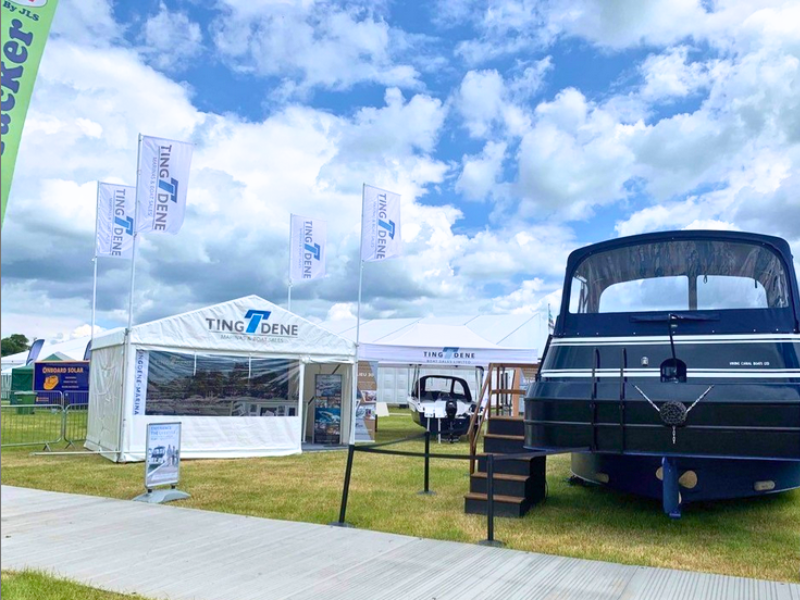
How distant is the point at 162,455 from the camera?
9.30 meters

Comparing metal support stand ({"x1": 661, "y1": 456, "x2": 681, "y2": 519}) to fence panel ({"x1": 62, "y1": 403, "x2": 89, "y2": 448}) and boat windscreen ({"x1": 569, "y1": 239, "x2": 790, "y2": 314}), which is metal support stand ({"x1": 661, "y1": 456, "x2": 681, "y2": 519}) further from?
fence panel ({"x1": 62, "y1": 403, "x2": 89, "y2": 448})

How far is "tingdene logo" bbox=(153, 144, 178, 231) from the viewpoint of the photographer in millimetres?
13688

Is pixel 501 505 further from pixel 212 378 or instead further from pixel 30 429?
pixel 30 429

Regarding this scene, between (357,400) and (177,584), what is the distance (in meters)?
11.3

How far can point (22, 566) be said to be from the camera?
18.9 ft

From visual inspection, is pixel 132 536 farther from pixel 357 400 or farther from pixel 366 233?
pixel 366 233

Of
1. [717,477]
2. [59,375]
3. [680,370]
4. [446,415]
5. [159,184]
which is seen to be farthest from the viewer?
[59,375]

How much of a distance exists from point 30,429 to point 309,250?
9.91 metres

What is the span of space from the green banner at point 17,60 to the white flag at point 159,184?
345 inches

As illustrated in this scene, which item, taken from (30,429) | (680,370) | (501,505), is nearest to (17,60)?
(680,370)

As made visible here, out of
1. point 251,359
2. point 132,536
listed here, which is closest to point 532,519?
point 132,536

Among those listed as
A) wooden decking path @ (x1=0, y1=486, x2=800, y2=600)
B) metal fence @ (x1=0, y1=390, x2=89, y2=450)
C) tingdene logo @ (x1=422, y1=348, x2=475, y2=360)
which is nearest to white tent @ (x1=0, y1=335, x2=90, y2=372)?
metal fence @ (x1=0, y1=390, x2=89, y2=450)

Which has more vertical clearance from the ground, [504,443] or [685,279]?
[685,279]

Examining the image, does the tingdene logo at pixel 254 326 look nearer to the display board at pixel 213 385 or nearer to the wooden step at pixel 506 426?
the display board at pixel 213 385
